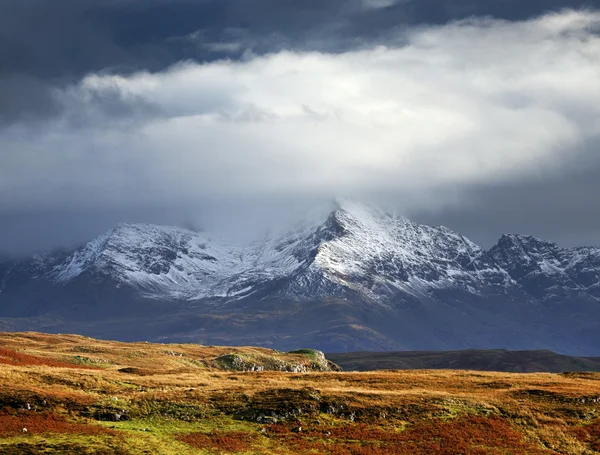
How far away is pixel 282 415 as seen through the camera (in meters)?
77.8

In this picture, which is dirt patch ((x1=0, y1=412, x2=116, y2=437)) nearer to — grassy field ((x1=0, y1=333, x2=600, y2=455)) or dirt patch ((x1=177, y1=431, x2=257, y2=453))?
grassy field ((x1=0, y1=333, x2=600, y2=455))

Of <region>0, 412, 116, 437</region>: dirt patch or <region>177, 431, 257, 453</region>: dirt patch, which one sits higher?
<region>0, 412, 116, 437</region>: dirt patch

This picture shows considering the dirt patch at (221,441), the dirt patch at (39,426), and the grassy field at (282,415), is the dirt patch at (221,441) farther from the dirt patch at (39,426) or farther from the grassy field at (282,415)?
the dirt patch at (39,426)

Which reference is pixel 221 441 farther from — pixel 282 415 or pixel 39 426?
pixel 39 426

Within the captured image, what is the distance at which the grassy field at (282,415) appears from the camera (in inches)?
2726

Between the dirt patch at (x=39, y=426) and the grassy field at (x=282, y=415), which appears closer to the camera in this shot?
the dirt patch at (x=39, y=426)

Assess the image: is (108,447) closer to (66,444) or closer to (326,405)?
(66,444)

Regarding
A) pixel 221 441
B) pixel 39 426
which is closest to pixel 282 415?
pixel 221 441

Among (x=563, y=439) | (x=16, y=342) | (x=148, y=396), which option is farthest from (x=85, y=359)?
(x=563, y=439)

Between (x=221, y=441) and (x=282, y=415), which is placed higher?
(x=282, y=415)

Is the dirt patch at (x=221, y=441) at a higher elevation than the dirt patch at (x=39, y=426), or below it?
below

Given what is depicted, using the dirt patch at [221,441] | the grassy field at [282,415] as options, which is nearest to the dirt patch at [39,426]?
the grassy field at [282,415]

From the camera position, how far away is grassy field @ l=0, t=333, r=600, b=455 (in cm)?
6925

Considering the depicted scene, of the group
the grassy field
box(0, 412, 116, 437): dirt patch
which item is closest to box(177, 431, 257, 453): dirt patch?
the grassy field
